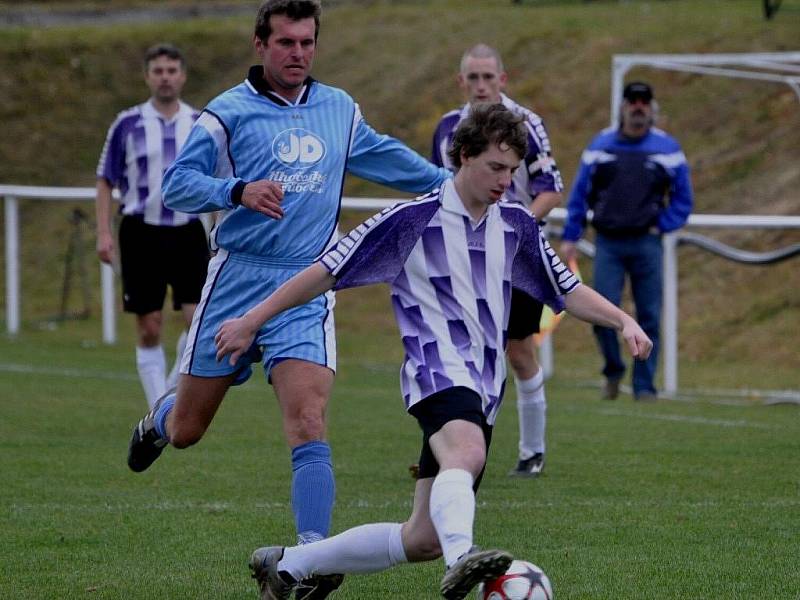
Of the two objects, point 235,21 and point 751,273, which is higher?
point 235,21

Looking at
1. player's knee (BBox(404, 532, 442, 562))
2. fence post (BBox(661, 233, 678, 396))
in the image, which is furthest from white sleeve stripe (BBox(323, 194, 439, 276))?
fence post (BBox(661, 233, 678, 396))

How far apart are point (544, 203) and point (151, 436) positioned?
246cm

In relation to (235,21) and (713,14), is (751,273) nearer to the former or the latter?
(713,14)

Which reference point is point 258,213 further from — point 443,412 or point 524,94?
point 524,94

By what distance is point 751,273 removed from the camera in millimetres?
17578

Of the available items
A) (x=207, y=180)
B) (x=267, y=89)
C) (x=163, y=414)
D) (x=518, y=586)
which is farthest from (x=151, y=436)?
(x=518, y=586)

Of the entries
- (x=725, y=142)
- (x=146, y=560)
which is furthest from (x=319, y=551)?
(x=725, y=142)

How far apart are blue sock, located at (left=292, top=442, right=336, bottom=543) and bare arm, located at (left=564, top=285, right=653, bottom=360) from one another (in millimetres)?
1007

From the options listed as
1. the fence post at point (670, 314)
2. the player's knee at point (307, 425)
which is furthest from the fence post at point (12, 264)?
the player's knee at point (307, 425)

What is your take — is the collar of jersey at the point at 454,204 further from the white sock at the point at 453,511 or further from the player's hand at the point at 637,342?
the white sock at the point at 453,511

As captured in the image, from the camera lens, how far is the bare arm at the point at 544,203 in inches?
320

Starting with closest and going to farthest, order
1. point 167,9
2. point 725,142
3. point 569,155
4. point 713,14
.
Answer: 1. point 725,142
2. point 569,155
3. point 713,14
4. point 167,9

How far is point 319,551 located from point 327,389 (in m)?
0.79

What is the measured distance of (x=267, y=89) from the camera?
602 centimetres
